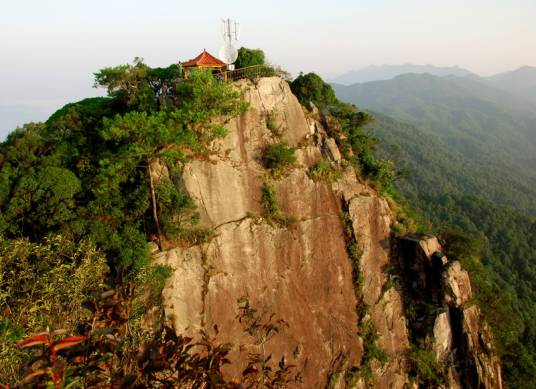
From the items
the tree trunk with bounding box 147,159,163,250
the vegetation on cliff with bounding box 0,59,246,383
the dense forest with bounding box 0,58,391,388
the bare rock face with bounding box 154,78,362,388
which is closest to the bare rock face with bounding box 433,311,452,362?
the bare rock face with bounding box 154,78,362,388

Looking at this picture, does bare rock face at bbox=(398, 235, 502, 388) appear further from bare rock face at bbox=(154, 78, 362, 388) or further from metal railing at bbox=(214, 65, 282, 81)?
metal railing at bbox=(214, 65, 282, 81)

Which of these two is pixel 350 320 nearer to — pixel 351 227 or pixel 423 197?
pixel 351 227

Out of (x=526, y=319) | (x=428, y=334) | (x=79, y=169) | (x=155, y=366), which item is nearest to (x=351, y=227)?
(x=428, y=334)

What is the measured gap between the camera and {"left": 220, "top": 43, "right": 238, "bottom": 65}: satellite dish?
690 inches

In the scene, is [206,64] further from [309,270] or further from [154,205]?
[309,270]

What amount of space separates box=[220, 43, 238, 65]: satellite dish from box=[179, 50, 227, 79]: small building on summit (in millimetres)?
245

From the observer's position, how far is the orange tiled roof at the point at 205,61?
1747cm

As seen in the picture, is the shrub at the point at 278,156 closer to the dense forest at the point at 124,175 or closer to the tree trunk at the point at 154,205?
the dense forest at the point at 124,175

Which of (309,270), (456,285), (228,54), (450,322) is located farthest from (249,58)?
(450,322)

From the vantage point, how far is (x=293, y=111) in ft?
57.6

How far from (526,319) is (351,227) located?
39.4m

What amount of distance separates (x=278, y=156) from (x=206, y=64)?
610cm

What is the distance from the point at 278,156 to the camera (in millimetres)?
16047

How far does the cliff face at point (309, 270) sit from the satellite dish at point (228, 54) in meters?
2.21
